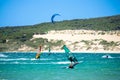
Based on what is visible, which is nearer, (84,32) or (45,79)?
(45,79)

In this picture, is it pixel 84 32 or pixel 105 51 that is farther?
pixel 84 32

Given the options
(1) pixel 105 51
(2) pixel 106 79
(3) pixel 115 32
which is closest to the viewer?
(2) pixel 106 79

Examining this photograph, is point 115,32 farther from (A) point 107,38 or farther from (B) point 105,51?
(B) point 105,51

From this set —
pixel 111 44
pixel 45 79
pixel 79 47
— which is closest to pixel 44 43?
pixel 79 47

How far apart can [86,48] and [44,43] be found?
24470 millimetres

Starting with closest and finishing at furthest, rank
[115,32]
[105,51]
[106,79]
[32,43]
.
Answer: [106,79]
[105,51]
[32,43]
[115,32]

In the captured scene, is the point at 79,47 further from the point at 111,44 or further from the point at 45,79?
the point at 45,79

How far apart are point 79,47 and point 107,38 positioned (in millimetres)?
17334

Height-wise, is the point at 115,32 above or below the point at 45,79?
above

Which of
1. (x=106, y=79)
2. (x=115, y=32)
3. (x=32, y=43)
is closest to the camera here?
(x=106, y=79)

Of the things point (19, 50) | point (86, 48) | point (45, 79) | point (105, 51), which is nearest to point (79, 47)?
point (86, 48)

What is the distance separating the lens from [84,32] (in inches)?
7790

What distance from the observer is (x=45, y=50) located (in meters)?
166

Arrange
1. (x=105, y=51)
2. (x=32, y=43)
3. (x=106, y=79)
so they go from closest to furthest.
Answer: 1. (x=106, y=79)
2. (x=105, y=51)
3. (x=32, y=43)
